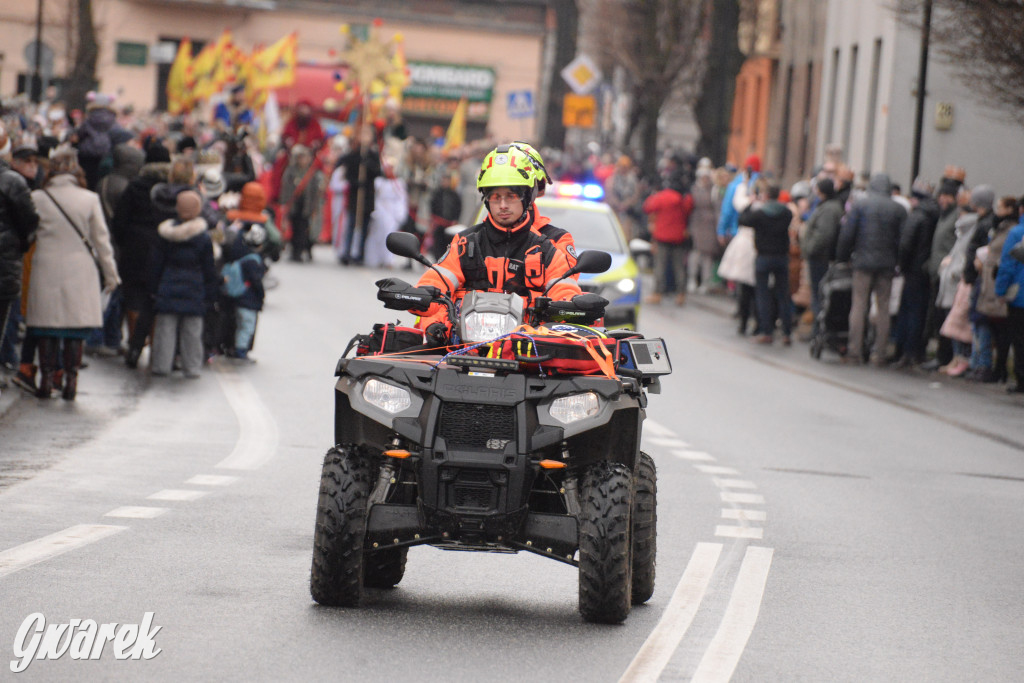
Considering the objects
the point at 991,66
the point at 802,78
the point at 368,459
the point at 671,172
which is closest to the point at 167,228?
the point at 368,459

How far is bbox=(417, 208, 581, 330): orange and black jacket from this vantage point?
323 inches

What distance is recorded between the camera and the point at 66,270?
14508mm

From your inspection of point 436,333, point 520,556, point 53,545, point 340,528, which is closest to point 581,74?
point 520,556

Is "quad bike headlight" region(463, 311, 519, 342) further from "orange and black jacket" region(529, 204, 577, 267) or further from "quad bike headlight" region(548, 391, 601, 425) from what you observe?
"orange and black jacket" region(529, 204, 577, 267)

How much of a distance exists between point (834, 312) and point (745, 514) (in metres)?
12.3

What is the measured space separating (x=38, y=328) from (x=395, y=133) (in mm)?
22418

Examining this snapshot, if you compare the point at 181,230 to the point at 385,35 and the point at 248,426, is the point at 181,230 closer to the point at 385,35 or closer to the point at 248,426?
the point at 248,426

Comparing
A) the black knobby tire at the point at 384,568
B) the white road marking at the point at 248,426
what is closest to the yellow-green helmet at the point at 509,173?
the black knobby tire at the point at 384,568

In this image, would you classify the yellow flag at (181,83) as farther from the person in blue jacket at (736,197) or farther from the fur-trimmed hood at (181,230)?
the fur-trimmed hood at (181,230)

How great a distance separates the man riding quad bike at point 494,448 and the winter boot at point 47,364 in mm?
7147

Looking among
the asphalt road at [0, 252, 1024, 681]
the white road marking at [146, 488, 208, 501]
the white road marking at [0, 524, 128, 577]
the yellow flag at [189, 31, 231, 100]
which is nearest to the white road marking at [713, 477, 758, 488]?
the asphalt road at [0, 252, 1024, 681]

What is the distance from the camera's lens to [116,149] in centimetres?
1839

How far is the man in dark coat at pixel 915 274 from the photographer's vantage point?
21922mm

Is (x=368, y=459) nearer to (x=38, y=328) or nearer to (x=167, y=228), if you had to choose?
(x=38, y=328)
